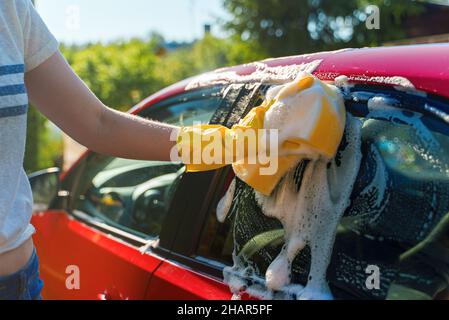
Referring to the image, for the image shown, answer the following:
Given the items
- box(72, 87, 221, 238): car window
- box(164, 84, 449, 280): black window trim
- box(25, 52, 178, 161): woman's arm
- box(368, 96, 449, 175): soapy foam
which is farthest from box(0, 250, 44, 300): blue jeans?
box(368, 96, 449, 175): soapy foam

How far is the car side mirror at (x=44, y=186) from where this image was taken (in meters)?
2.79

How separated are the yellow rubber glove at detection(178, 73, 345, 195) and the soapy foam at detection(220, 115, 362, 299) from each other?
0.14 ft

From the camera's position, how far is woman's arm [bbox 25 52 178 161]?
1551 mm

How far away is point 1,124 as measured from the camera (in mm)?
1273

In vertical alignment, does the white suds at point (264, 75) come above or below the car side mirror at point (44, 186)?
above

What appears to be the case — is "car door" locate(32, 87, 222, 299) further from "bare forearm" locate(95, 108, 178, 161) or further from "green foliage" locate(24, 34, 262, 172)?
"green foliage" locate(24, 34, 262, 172)

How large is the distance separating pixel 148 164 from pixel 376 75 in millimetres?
1186

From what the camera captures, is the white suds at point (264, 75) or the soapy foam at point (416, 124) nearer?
the soapy foam at point (416, 124)

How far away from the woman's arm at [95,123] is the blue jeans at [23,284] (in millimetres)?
369

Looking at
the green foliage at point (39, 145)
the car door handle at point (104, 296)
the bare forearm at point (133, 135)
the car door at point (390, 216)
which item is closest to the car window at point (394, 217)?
the car door at point (390, 216)

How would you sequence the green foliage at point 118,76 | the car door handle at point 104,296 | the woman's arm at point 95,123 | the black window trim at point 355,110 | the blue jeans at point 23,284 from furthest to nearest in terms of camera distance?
1. the green foliage at point 118,76
2. the car door handle at point 104,296
3. the woman's arm at point 95,123
4. the blue jeans at point 23,284
5. the black window trim at point 355,110

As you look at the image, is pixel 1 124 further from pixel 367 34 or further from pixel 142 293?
pixel 367 34

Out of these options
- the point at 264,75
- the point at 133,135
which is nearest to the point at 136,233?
the point at 133,135

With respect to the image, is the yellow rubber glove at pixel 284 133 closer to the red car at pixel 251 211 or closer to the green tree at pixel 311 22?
the red car at pixel 251 211
